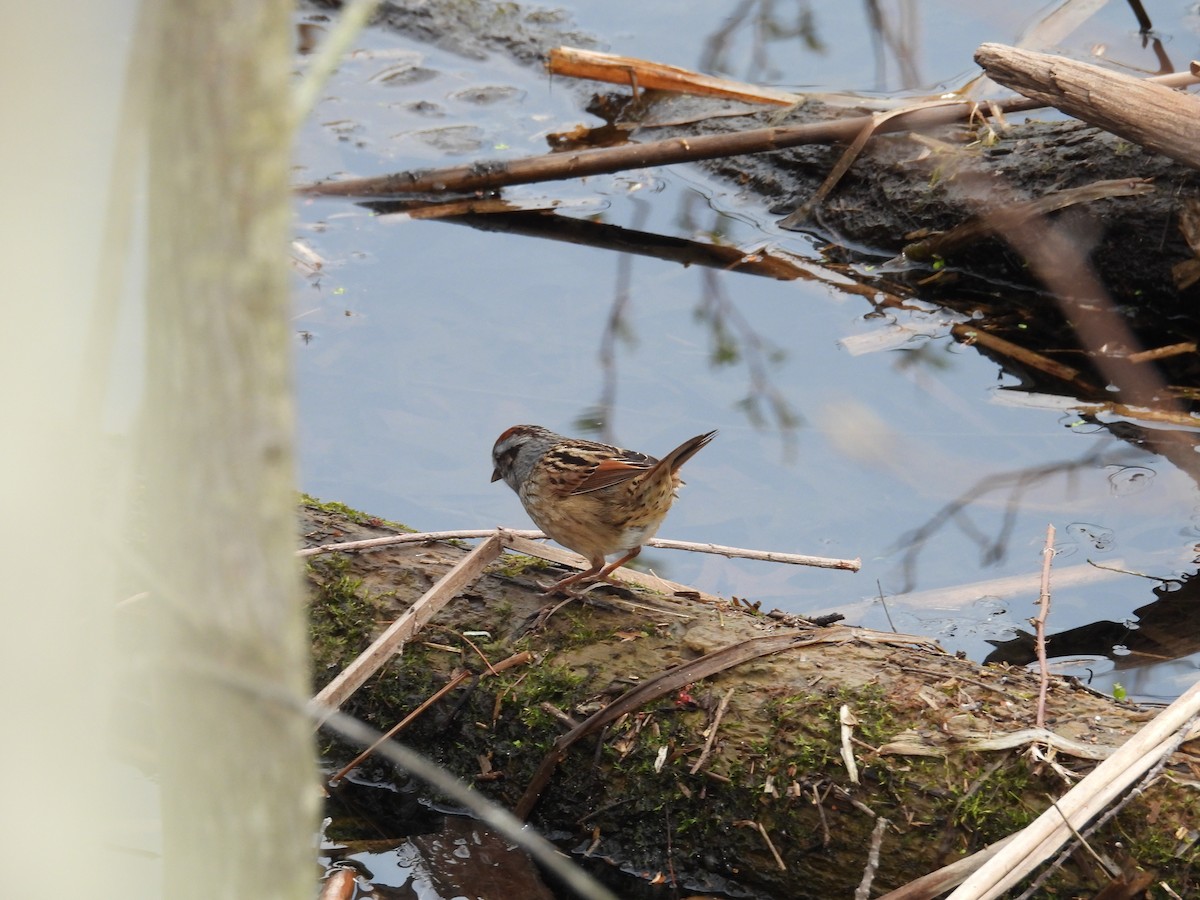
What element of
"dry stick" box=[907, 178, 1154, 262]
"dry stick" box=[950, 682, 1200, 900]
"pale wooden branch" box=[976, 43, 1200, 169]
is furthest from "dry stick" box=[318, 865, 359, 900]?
"dry stick" box=[907, 178, 1154, 262]

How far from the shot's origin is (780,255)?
7.85 m

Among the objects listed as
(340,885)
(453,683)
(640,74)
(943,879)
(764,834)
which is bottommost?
(340,885)

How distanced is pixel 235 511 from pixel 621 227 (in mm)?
6808

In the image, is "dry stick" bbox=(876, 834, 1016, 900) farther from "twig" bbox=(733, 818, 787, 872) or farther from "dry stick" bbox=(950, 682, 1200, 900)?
"twig" bbox=(733, 818, 787, 872)

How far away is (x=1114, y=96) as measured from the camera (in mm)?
5734

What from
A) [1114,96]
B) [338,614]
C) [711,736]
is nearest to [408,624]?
[338,614]

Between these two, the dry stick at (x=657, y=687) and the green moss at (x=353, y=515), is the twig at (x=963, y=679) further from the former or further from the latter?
the green moss at (x=353, y=515)

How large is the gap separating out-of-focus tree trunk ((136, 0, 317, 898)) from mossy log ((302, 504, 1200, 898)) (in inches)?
79.4

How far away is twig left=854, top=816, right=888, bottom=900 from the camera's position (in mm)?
3248

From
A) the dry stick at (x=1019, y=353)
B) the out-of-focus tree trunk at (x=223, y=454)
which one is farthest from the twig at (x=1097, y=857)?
the dry stick at (x=1019, y=353)

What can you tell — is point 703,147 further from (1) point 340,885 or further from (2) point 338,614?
(1) point 340,885

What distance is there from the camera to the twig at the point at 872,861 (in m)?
3.25

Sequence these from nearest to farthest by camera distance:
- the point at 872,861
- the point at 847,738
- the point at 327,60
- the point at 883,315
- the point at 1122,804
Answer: the point at 327,60 < the point at 1122,804 < the point at 872,861 < the point at 847,738 < the point at 883,315

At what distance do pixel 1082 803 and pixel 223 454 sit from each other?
8.23 ft
